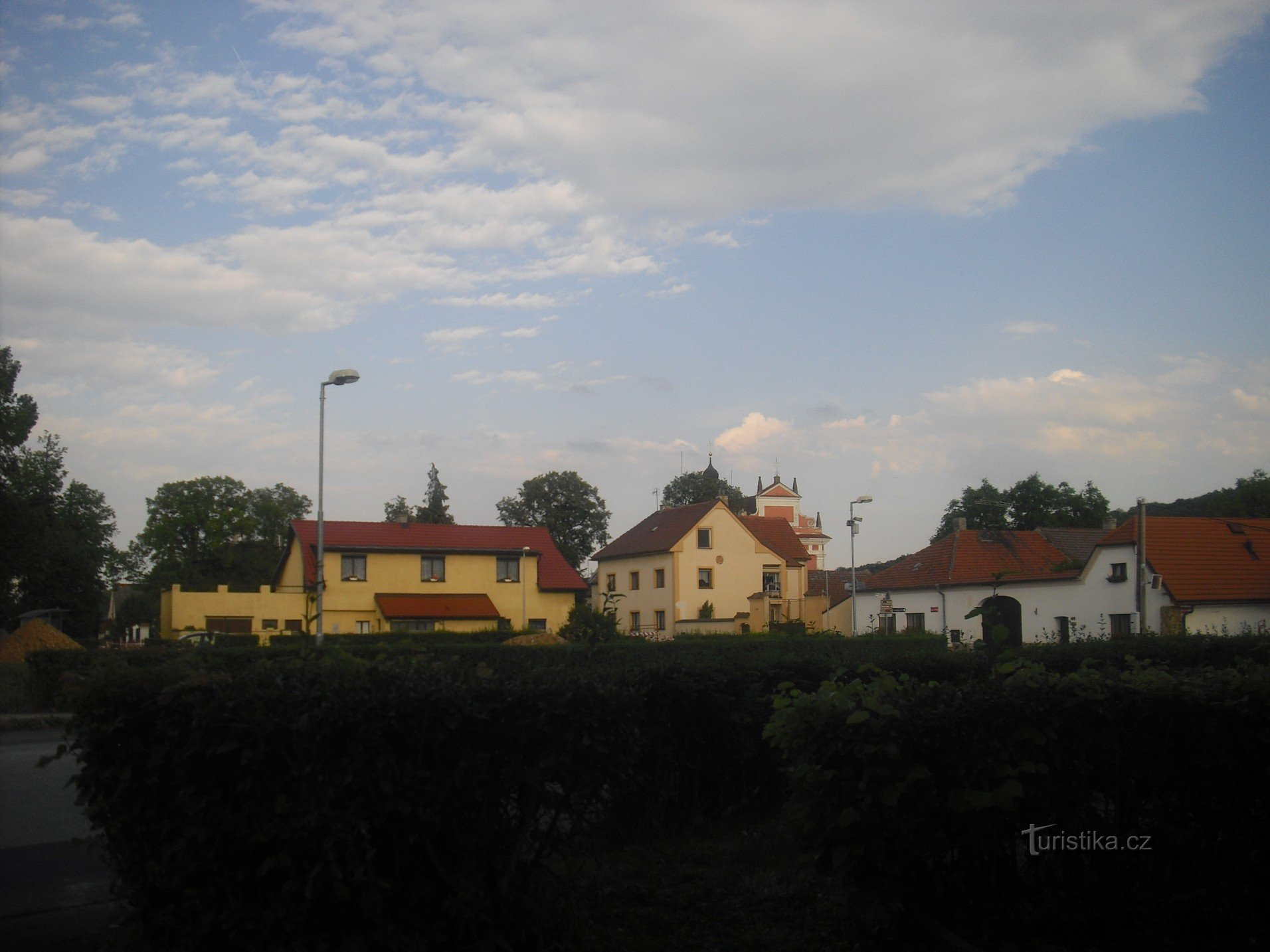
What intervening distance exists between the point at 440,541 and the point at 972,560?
3070 centimetres

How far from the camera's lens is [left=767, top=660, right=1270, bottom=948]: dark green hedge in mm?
4832

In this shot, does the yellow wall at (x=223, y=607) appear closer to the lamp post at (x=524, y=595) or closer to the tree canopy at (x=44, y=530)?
the tree canopy at (x=44, y=530)

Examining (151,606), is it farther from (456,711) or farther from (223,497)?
(456,711)

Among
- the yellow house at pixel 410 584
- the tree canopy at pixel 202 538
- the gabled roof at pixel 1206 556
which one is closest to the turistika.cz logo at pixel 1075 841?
the gabled roof at pixel 1206 556

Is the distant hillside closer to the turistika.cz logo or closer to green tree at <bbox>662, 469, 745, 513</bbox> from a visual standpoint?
green tree at <bbox>662, 469, 745, 513</bbox>

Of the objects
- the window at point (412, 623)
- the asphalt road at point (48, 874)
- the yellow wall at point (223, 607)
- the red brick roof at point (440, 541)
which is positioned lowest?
the window at point (412, 623)

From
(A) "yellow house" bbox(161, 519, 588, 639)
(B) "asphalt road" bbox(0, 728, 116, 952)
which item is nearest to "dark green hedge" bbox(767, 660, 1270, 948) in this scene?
(B) "asphalt road" bbox(0, 728, 116, 952)

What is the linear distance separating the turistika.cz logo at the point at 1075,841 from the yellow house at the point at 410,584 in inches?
1814

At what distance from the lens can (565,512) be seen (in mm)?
97125

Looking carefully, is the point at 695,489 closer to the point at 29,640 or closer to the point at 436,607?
the point at 436,607

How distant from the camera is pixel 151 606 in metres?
69.1

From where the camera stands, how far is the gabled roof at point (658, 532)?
66500 mm

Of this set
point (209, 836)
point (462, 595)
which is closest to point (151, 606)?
point (462, 595)

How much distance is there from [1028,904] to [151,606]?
73.5 meters
